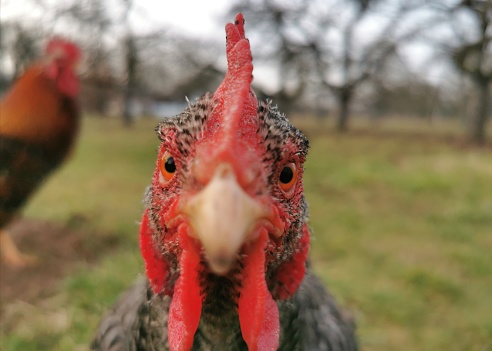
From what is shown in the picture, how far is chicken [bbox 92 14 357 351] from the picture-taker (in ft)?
2.45

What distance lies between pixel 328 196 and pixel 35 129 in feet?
14.3

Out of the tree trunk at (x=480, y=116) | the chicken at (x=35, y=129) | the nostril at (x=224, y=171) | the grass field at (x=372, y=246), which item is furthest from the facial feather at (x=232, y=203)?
the tree trunk at (x=480, y=116)

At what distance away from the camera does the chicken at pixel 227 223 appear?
2.45 feet

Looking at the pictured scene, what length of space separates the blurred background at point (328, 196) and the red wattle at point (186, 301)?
183cm

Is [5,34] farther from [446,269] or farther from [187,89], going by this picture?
[446,269]

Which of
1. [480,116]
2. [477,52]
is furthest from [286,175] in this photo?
[480,116]

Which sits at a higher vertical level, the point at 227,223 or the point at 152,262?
the point at 227,223

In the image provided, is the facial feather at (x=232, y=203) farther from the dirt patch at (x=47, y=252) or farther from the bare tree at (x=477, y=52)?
the bare tree at (x=477, y=52)

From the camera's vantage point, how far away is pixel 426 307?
330cm

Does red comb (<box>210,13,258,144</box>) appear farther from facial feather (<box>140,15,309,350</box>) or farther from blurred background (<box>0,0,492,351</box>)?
blurred background (<box>0,0,492,351</box>)

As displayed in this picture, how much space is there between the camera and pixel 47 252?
398 centimetres

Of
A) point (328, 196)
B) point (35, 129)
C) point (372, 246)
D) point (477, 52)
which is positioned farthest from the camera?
point (477, 52)

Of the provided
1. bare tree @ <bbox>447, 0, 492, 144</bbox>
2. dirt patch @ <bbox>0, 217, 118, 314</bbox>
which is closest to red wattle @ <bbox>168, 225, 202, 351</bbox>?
dirt patch @ <bbox>0, 217, 118, 314</bbox>

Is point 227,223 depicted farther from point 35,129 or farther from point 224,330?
point 35,129
